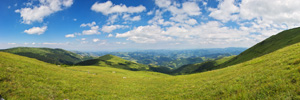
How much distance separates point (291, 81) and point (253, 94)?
3016mm

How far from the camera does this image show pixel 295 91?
7723 mm

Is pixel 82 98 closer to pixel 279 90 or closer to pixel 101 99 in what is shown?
pixel 101 99

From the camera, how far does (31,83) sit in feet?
51.3

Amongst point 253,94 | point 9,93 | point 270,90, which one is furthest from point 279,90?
point 9,93

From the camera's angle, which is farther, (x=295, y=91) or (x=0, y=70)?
(x=0, y=70)

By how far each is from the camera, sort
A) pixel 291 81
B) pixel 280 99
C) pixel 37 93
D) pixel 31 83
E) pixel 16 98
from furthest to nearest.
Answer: pixel 31 83, pixel 37 93, pixel 16 98, pixel 291 81, pixel 280 99

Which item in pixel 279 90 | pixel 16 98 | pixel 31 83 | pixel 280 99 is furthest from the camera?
pixel 31 83

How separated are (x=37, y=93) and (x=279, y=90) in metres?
22.6

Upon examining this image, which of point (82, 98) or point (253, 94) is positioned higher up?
point (253, 94)

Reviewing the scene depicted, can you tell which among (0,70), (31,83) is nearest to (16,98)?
(31,83)

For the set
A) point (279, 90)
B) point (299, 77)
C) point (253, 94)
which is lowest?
point (253, 94)

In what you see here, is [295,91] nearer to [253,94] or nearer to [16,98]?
[253,94]

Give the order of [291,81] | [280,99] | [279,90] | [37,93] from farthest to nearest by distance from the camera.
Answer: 1. [37,93]
2. [291,81]
3. [279,90]
4. [280,99]

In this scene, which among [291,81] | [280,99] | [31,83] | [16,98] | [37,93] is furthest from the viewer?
[31,83]
